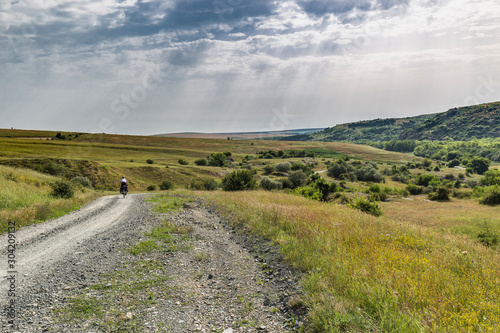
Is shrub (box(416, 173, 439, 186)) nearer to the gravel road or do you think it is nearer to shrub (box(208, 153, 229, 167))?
shrub (box(208, 153, 229, 167))

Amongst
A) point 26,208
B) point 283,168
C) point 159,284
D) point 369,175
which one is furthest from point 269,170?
point 159,284

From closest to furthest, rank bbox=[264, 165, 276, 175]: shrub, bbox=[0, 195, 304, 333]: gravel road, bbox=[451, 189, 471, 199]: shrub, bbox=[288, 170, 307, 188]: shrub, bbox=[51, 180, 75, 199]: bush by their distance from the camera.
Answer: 1. bbox=[0, 195, 304, 333]: gravel road
2. bbox=[51, 180, 75, 199]: bush
3. bbox=[451, 189, 471, 199]: shrub
4. bbox=[288, 170, 307, 188]: shrub
5. bbox=[264, 165, 276, 175]: shrub

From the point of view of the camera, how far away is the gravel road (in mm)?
4980

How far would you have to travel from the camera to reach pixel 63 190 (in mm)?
21812

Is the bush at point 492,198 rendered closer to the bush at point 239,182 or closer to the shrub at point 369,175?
the bush at point 239,182

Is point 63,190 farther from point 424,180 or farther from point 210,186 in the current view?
point 424,180

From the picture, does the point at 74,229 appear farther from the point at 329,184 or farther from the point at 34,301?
the point at 329,184

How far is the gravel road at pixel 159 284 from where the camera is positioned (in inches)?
196

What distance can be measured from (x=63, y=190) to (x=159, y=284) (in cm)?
1986

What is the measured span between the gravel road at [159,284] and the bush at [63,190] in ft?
33.1

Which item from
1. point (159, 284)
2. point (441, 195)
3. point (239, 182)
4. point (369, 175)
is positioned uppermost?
point (159, 284)

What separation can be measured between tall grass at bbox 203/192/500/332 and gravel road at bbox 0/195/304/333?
2.40 ft

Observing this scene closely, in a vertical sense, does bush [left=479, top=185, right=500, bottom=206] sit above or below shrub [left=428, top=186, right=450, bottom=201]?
above

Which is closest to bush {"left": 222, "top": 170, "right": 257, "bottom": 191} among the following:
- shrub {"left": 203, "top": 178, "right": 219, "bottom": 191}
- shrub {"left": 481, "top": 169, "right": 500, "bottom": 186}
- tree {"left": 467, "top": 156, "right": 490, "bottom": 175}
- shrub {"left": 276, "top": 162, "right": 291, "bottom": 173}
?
shrub {"left": 203, "top": 178, "right": 219, "bottom": 191}
